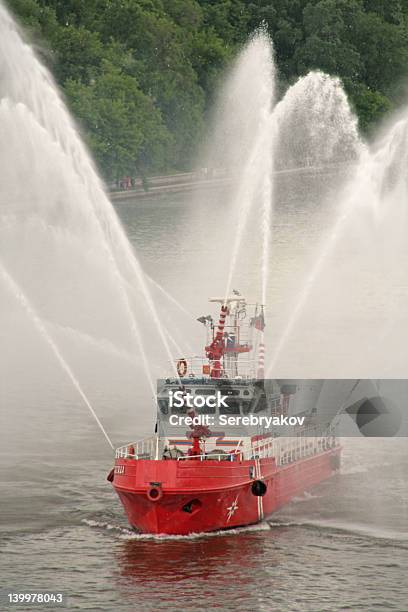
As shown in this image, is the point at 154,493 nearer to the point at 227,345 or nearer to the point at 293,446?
the point at 227,345

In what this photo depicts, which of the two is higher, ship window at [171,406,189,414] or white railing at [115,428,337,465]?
ship window at [171,406,189,414]

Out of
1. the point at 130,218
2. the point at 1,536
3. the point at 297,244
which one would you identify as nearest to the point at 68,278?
the point at 297,244

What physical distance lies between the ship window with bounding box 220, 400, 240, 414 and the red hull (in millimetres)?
2936

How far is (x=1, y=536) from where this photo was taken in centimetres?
7475

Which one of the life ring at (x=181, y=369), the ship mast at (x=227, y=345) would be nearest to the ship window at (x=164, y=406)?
the life ring at (x=181, y=369)

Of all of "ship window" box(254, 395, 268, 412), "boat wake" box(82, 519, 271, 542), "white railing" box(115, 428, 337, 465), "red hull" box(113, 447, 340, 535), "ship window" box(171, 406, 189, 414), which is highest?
"ship window" box(254, 395, 268, 412)

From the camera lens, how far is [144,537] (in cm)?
7462

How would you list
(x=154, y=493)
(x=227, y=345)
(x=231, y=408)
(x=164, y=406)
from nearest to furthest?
(x=154, y=493) → (x=231, y=408) → (x=164, y=406) → (x=227, y=345)

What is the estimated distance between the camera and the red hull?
241 ft

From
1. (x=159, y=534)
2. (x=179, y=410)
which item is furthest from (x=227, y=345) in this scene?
(x=159, y=534)

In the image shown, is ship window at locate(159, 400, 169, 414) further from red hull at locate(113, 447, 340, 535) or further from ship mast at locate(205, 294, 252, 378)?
red hull at locate(113, 447, 340, 535)

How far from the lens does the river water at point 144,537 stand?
224ft

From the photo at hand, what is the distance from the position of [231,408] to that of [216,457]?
3.36 metres

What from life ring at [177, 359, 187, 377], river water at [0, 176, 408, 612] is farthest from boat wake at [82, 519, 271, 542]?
life ring at [177, 359, 187, 377]
